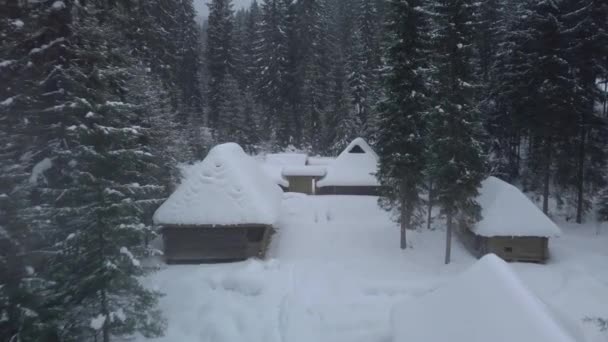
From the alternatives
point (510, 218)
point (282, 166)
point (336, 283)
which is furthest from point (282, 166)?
point (510, 218)

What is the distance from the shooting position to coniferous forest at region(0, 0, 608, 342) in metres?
9.84

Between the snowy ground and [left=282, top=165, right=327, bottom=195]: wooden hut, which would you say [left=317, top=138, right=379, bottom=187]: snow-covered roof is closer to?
[left=282, top=165, right=327, bottom=195]: wooden hut

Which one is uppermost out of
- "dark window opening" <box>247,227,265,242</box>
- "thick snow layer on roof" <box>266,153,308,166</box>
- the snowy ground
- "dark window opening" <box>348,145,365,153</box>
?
"dark window opening" <box>348,145,365,153</box>

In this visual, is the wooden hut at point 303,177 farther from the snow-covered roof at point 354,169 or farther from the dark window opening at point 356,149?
the dark window opening at point 356,149

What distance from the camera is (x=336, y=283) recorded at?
16.2 metres

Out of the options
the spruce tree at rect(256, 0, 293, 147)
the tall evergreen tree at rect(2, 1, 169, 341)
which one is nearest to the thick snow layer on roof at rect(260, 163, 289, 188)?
the spruce tree at rect(256, 0, 293, 147)

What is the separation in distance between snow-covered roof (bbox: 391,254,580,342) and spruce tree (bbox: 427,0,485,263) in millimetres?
10809

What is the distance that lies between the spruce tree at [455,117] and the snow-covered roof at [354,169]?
35.9 ft

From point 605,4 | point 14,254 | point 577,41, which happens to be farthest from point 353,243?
point 605,4

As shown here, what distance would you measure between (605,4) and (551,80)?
18.3 ft

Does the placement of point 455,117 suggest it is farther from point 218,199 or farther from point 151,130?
point 151,130

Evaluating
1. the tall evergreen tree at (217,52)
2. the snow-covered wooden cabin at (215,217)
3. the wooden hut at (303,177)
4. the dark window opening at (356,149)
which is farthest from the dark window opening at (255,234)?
the tall evergreen tree at (217,52)

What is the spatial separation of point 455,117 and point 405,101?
2.42m

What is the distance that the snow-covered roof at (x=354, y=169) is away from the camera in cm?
3005
